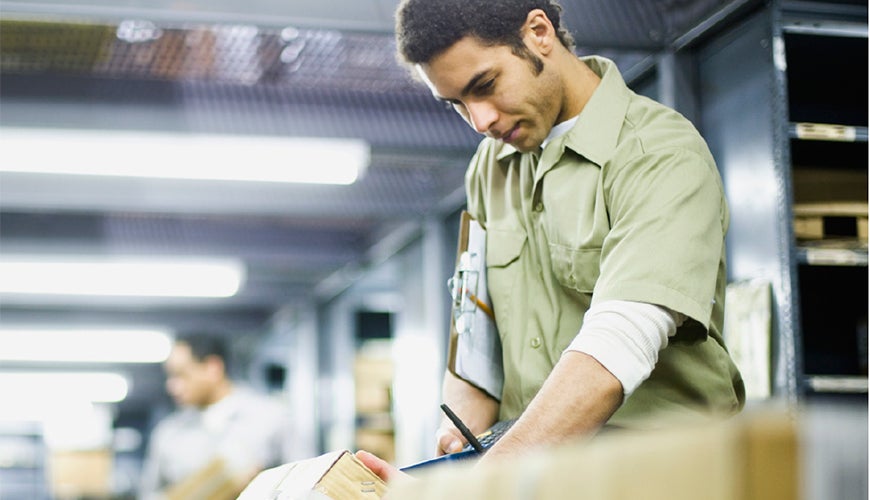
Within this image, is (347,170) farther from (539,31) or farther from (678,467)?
(678,467)

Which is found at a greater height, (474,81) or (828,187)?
(828,187)

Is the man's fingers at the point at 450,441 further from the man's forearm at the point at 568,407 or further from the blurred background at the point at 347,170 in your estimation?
the blurred background at the point at 347,170

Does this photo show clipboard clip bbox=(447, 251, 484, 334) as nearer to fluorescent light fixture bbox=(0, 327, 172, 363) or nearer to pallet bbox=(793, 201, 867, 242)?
pallet bbox=(793, 201, 867, 242)

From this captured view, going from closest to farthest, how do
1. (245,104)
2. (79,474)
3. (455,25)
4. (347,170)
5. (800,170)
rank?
1. (455,25)
2. (800,170)
3. (245,104)
4. (347,170)
5. (79,474)

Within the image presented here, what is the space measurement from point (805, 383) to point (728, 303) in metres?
0.47

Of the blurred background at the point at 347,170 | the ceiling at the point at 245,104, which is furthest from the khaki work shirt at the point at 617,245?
the ceiling at the point at 245,104

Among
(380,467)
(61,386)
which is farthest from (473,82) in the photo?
(61,386)

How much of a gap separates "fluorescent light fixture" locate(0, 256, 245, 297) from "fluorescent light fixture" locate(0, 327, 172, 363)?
8.60 ft

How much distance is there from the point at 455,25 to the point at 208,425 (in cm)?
489

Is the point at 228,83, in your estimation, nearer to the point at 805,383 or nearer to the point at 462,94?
the point at 805,383

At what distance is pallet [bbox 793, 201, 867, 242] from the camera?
371 centimetres

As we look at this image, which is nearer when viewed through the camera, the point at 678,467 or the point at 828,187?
the point at 678,467

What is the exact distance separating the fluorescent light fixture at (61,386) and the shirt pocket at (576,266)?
16157 millimetres

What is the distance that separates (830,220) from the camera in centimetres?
378
